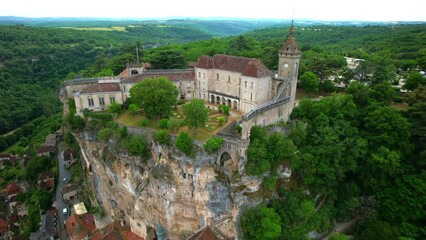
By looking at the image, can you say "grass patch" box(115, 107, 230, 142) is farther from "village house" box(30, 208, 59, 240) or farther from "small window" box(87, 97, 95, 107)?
"village house" box(30, 208, 59, 240)

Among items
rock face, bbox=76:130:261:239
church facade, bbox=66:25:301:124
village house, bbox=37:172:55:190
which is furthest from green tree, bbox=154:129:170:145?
village house, bbox=37:172:55:190

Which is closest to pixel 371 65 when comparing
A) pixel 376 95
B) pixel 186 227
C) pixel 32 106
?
pixel 376 95

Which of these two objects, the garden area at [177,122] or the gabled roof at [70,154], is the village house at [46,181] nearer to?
the gabled roof at [70,154]

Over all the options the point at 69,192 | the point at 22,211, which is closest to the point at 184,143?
the point at 69,192

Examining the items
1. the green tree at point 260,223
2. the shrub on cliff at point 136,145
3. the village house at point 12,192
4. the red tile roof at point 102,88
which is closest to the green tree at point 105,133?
the shrub on cliff at point 136,145

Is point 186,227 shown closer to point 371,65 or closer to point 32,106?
point 371,65
